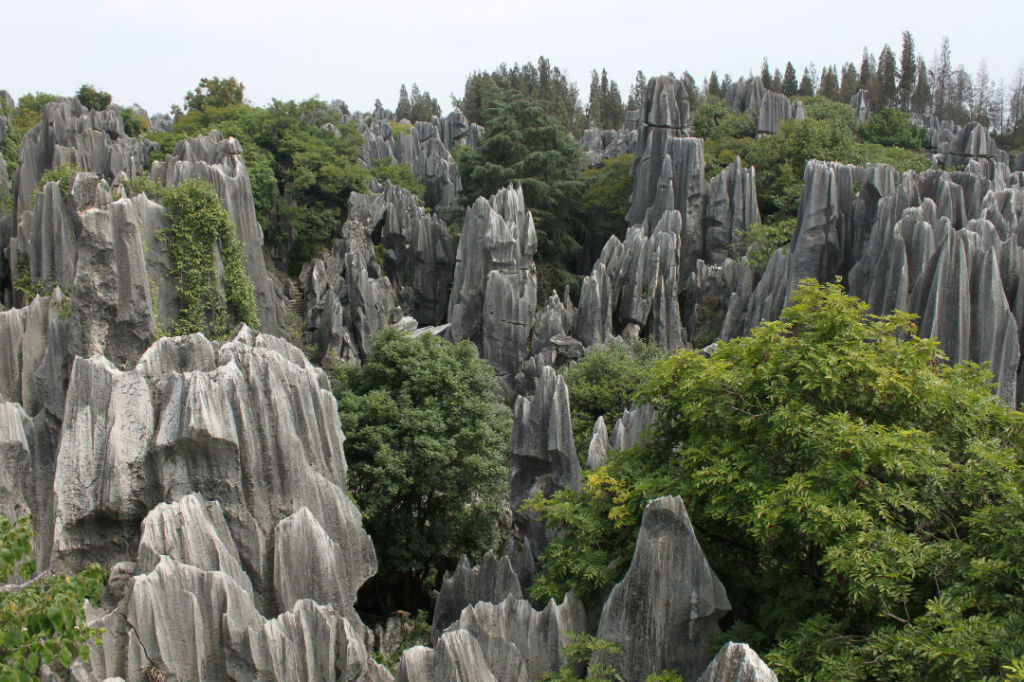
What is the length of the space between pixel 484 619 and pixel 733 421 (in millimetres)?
4443

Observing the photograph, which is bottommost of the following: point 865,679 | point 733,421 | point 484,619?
point 484,619

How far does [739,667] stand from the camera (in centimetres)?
711

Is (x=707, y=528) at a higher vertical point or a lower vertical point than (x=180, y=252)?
lower

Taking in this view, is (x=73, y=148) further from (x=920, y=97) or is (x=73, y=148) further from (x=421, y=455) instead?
(x=920, y=97)

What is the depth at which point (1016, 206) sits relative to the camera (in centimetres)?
2412

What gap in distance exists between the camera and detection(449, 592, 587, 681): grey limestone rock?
10727 millimetres

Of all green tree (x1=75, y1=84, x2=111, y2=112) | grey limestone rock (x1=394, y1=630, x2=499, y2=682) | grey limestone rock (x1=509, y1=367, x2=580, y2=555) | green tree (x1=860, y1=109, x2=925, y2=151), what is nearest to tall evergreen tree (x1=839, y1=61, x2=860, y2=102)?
green tree (x1=860, y1=109, x2=925, y2=151)

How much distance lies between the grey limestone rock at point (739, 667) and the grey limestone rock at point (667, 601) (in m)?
Answer: 2.27

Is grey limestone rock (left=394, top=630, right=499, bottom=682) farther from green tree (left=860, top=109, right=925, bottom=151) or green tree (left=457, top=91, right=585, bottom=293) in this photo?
green tree (left=860, top=109, right=925, bottom=151)

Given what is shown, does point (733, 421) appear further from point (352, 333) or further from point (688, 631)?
point (352, 333)

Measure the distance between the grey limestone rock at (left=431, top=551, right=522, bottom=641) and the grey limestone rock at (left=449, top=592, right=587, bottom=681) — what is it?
2.10m

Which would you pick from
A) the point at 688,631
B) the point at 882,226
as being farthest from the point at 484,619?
the point at 882,226

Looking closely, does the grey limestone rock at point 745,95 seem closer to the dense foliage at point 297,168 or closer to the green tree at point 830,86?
the green tree at point 830,86

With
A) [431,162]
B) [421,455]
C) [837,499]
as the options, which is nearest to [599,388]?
[421,455]
